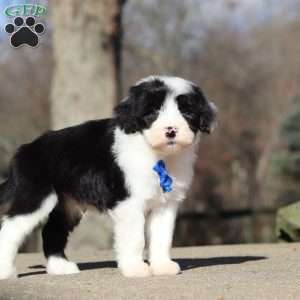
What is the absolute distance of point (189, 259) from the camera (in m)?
10.2

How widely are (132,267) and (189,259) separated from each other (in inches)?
94.0

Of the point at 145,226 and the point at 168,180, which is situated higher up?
the point at 168,180

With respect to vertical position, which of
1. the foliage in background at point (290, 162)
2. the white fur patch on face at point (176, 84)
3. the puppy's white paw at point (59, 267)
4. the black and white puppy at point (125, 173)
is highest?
the white fur patch on face at point (176, 84)

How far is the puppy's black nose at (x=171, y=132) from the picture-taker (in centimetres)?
741

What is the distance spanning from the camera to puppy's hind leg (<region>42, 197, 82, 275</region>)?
8.72 m

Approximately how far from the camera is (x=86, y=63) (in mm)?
16078

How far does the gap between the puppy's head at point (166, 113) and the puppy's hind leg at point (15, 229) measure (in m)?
1.06

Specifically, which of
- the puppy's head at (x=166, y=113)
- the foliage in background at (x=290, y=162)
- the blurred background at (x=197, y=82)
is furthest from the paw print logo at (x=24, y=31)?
the foliage in background at (x=290, y=162)

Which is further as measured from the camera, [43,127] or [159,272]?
[43,127]

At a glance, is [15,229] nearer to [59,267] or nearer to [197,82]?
[59,267]

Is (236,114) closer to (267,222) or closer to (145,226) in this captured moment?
(267,222)

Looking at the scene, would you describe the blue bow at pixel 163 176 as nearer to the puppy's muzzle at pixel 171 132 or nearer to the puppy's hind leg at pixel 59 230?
the puppy's muzzle at pixel 171 132

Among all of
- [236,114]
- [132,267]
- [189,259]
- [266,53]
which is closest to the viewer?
[132,267]

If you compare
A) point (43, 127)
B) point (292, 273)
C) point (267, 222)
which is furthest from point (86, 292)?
point (43, 127)
